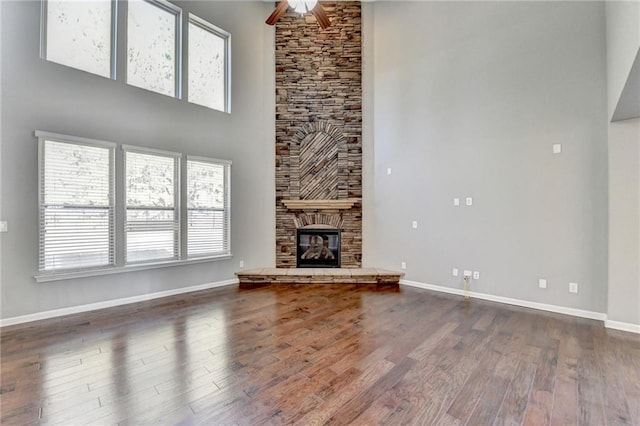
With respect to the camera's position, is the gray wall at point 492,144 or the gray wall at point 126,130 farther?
the gray wall at point 492,144

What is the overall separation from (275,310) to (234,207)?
94.9 inches

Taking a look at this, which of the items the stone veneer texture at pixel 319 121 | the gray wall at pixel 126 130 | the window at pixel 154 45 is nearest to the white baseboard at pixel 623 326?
the stone veneer texture at pixel 319 121

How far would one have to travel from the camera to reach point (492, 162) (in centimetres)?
439

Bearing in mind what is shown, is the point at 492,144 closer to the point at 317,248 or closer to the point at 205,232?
the point at 317,248

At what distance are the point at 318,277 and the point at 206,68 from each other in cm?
438

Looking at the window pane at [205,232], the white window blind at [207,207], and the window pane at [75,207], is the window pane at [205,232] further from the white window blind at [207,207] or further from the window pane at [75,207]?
the window pane at [75,207]

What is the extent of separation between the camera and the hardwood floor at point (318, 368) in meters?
1.88

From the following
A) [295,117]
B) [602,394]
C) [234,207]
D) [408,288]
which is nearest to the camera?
[602,394]

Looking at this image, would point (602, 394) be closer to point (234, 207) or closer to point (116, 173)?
point (234, 207)

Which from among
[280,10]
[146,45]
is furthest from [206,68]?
[280,10]

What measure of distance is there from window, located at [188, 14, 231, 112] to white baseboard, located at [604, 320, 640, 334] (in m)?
6.40

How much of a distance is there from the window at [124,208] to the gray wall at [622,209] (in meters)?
5.48

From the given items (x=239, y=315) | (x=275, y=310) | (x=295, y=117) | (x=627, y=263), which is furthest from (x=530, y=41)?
(x=239, y=315)

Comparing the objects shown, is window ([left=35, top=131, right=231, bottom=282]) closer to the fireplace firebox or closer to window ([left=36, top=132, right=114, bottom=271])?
window ([left=36, top=132, right=114, bottom=271])
